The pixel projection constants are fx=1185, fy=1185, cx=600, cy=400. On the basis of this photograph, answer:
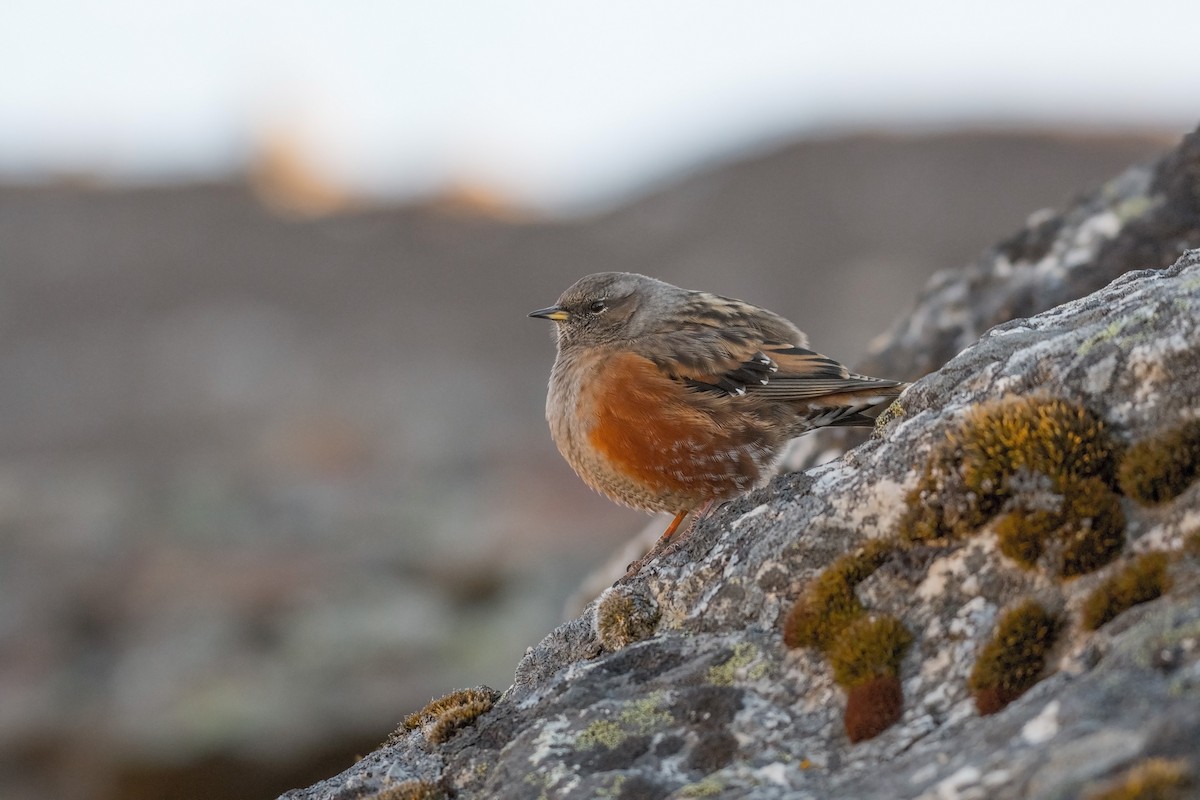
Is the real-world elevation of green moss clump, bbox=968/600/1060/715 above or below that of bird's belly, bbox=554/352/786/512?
below

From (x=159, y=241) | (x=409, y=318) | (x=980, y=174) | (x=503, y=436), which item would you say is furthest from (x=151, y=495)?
(x=980, y=174)

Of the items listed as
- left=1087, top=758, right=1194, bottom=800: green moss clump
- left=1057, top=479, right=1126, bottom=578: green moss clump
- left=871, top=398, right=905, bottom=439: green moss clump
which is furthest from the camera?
left=871, top=398, right=905, bottom=439: green moss clump

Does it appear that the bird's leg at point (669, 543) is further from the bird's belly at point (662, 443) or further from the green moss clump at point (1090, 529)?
the green moss clump at point (1090, 529)

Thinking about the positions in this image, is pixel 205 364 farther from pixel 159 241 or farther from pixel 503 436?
pixel 503 436

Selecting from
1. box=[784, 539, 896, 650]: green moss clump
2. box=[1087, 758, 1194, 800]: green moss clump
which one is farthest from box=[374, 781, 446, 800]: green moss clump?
box=[1087, 758, 1194, 800]: green moss clump

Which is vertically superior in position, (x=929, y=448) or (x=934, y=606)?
(x=929, y=448)

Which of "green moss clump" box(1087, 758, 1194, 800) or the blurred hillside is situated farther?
the blurred hillside

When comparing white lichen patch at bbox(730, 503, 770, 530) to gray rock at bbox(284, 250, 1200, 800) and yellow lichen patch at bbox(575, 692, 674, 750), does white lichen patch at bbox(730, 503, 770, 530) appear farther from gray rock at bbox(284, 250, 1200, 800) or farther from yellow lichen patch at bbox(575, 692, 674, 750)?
yellow lichen patch at bbox(575, 692, 674, 750)

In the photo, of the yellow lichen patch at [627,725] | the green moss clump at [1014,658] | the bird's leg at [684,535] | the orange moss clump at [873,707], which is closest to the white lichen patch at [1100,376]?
the green moss clump at [1014,658]
